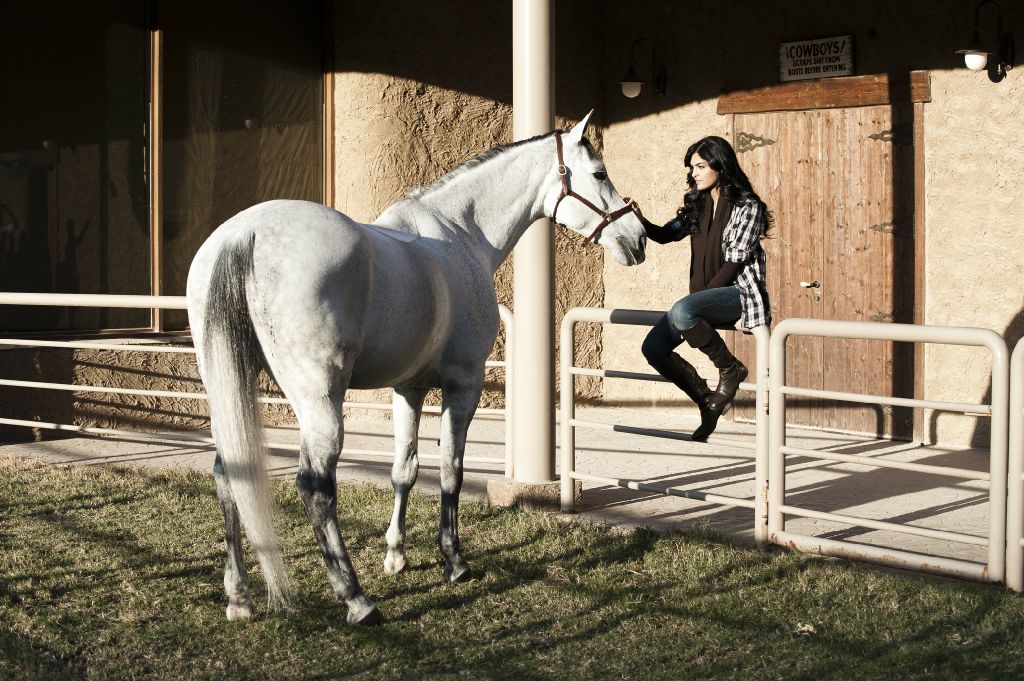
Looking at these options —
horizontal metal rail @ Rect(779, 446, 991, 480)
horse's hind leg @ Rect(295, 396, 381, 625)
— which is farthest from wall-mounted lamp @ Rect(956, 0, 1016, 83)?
horse's hind leg @ Rect(295, 396, 381, 625)

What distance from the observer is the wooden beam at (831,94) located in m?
8.80

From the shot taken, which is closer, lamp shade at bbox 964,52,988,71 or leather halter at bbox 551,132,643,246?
leather halter at bbox 551,132,643,246

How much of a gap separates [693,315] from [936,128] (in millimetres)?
4136

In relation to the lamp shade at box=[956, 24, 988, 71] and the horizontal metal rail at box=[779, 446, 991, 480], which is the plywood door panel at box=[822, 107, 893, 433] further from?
the horizontal metal rail at box=[779, 446, 991, 480]

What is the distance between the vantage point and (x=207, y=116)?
382 inches

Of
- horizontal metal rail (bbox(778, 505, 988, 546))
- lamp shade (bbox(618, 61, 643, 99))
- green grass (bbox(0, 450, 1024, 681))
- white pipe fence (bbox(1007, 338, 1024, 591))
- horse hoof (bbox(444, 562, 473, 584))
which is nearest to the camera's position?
green grass (bbox(0, 450, 1024, 681))

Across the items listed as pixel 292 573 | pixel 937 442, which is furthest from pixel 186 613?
pixel 937 442

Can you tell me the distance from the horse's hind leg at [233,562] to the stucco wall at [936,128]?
555 centimetres

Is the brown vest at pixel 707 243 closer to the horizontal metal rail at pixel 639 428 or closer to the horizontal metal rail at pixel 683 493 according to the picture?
the horizontal metal rail at pixel 639 428

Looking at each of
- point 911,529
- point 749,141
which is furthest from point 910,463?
point 749,141

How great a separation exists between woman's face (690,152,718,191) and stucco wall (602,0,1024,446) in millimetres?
3737

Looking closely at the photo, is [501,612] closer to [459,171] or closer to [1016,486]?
[459,171]

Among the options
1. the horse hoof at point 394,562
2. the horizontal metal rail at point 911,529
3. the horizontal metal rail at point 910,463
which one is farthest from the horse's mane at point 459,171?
the horizontal metal rail at point 911,529

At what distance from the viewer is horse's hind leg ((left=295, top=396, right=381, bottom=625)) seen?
14.7 feet
